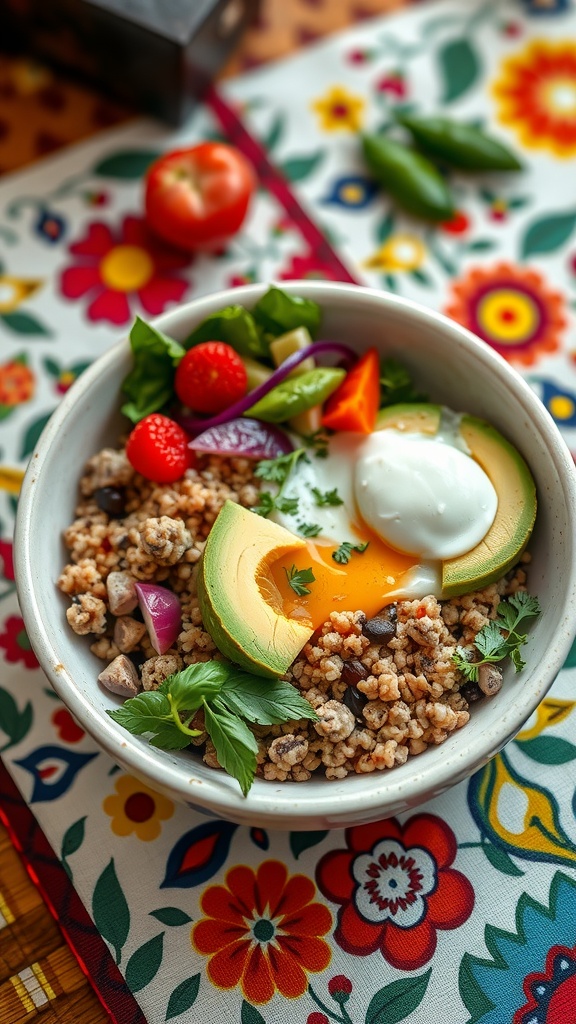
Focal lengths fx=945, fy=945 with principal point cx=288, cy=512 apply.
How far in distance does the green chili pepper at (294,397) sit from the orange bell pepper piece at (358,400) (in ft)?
0.11

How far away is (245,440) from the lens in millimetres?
2035

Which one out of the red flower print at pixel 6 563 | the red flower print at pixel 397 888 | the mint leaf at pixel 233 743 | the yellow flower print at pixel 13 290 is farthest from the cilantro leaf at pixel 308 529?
the yellow flower print at pixel 13 290

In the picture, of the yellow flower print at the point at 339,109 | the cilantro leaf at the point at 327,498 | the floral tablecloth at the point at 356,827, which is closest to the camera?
the floral tablecloth at the point at 356,827

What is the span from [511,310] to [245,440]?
927 mm

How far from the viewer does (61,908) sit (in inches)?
77.5

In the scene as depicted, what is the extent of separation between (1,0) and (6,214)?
2.06 ft

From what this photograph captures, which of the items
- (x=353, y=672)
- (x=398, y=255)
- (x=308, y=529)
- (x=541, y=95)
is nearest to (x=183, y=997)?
(x=353, y=672)

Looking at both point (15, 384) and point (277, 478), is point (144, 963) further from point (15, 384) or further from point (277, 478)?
point (15, 384)

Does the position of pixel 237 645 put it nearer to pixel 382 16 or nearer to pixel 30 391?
pixel 30 391

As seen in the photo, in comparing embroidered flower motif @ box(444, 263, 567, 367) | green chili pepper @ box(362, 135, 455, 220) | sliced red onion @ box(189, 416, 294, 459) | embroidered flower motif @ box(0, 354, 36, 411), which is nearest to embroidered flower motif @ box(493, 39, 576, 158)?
green chili pepper @ box(362, 135, 455, 220)

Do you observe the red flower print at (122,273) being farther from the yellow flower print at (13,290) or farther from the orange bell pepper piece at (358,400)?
the orange bell pepper piece at (358,400)

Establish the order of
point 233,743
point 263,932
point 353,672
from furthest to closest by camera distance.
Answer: point 263,932, point 353,672, point 233,743

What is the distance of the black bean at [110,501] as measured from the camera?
202 centimetres

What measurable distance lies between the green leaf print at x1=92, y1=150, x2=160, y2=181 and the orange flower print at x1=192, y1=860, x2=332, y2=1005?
1.87m
